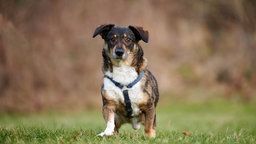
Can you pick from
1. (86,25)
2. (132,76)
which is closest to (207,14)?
(86,25)

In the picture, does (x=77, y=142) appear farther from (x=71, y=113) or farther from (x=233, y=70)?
(x=233, y=70)

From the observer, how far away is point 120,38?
842 cm

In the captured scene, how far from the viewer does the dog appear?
8.36m

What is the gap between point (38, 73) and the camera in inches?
835

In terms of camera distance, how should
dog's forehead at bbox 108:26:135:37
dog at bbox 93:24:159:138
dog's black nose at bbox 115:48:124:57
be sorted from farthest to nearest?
dog's forehead at bbox 108:26:135:37, dog at bbox 93:24:159:138, dog's black nose at bbox 115:48:124:57

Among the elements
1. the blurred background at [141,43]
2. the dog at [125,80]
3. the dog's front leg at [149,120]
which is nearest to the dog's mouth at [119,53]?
the dog at [125,80]

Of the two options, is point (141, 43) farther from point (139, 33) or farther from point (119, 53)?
point (119, 53)

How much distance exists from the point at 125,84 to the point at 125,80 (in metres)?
0.07

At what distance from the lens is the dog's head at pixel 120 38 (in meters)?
8.24

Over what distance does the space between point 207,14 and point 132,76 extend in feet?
62.9

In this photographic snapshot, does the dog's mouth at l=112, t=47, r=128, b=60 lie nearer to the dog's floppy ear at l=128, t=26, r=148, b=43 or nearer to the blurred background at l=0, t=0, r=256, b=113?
the dog's floppy ear at l=128, t=26, r=148, b=43

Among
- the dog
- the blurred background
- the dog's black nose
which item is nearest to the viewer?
the dog's black nose

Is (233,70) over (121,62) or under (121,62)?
under

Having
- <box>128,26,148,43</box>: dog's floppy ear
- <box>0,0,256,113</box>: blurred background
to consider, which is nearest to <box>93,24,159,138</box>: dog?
<box>128,26,148,43</box>: dog's floppy ear
